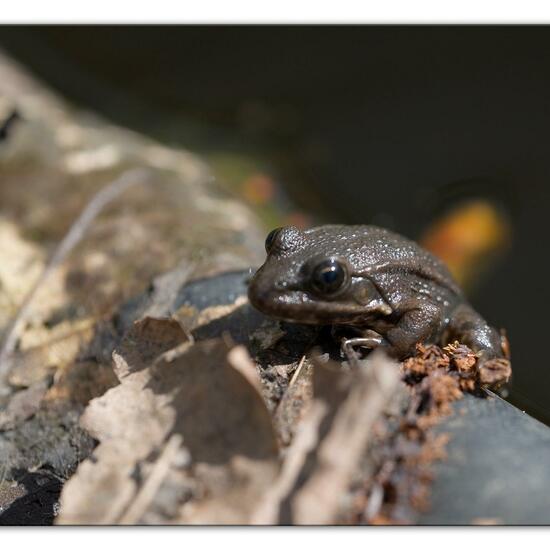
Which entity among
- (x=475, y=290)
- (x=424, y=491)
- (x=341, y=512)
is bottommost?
(x=341, y=512)

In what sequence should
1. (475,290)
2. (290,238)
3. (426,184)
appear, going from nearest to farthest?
(290,238), (475,290), (426,184)

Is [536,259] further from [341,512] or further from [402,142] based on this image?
[341,512]

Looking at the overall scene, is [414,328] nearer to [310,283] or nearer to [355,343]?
[355,343]

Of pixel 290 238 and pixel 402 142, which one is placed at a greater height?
pixel 402 142

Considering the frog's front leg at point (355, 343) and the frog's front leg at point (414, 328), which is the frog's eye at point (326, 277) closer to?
the frog's front leg at point (355, 343)

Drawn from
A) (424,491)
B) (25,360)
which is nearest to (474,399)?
(424,491)

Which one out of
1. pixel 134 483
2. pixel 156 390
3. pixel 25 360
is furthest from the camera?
pixel 25 360

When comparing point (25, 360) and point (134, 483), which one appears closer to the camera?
point (134, 483)
